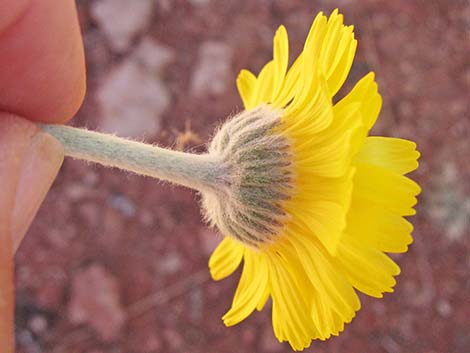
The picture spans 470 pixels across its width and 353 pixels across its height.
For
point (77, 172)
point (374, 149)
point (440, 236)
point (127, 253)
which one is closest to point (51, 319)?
point (127, 253)

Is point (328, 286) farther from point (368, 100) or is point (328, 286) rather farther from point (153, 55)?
point (153, 55)

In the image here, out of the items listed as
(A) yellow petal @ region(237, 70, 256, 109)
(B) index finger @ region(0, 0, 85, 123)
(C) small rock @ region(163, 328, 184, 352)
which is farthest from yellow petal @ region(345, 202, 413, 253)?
(C) small rock @ region(163, 328, 184, 352)

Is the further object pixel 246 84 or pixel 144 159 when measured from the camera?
pixel 246 84

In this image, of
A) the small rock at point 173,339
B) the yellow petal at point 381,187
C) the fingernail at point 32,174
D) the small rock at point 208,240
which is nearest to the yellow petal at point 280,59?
the yellow petal at point 381,187

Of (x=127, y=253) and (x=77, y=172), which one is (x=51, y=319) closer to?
(x=127, y=253)

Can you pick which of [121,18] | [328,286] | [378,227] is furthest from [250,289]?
[121,18]
